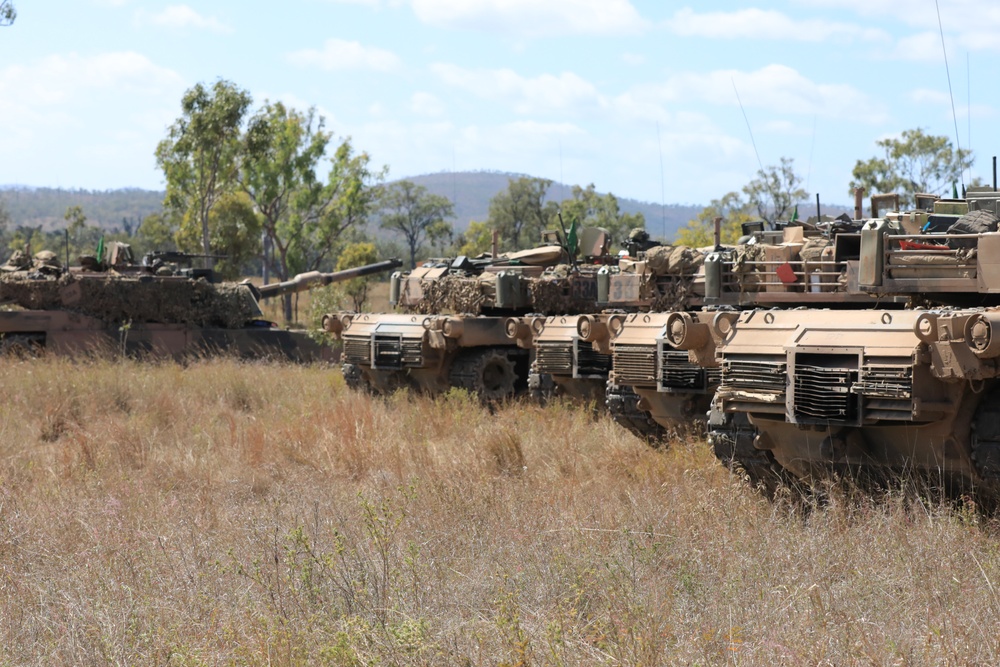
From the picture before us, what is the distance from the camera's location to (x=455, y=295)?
16.1m

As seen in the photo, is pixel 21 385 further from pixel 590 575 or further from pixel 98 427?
pixel 590 575

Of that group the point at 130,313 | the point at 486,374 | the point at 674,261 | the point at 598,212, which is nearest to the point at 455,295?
the point at 486,374

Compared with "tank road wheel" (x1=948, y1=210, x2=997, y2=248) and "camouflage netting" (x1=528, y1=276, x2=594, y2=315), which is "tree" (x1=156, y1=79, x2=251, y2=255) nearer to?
"camouflage netting" (x1=528, y1=276, x2=594, y2=315)

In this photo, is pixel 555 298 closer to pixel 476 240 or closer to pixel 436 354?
pixel 436 354

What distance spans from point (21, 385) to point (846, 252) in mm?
10644

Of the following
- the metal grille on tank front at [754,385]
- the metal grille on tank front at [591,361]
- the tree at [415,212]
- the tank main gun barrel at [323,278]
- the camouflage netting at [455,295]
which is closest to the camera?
the metal grille on tank front at [754,385]

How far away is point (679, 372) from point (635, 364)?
410 millimetres

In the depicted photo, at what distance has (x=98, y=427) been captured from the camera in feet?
42.5

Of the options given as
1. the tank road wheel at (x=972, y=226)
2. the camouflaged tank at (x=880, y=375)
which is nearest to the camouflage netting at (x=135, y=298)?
the camouflaged tank at (x=880, y=375)

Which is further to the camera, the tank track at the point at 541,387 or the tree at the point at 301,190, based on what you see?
the tree at the point at 301,190

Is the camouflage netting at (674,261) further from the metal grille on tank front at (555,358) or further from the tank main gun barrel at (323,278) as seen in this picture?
the tank main gun barrel at (323,278)

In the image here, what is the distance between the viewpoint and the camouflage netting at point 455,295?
15781mm

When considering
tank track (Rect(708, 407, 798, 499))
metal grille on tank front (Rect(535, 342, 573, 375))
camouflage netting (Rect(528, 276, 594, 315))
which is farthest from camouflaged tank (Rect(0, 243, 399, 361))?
tank track (Rect(708, 407, 798, 499))

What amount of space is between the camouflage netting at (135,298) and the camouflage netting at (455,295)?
6.23 metres
